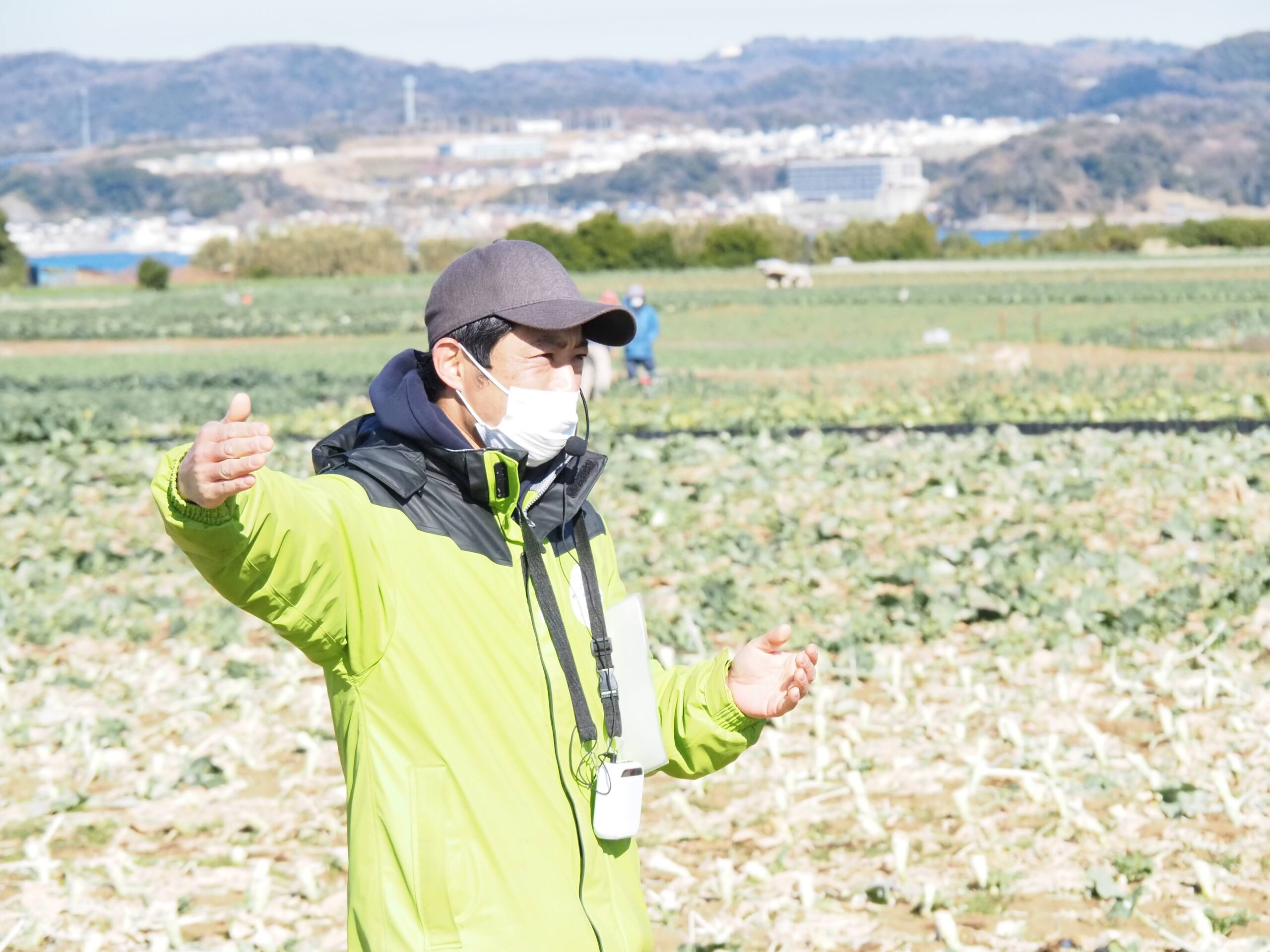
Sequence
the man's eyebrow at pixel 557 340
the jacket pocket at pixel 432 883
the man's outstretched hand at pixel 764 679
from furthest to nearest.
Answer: the man's outstretched hand at pixel 764 679 → the man's eyebrow at pixel 557 340 → the jacket pocket at pixel 432 883

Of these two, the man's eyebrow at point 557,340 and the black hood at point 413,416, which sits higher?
the man's eyebrow at point 557,340

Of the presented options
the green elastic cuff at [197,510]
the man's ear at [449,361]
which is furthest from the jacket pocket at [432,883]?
the man's ear at [449,361]

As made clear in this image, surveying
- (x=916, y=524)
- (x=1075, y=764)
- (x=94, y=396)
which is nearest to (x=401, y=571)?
(x=1075, y=764)

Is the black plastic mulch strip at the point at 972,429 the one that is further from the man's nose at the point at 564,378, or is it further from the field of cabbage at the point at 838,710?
the man's nose at the point at 564,378

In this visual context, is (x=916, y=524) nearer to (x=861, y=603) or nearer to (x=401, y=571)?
(x=861, y=603)

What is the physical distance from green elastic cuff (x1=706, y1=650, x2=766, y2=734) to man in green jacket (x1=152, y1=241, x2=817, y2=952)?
234 millimetres

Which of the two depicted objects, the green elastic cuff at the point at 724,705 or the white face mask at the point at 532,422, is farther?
the green elastic cuff at the point at 724,705

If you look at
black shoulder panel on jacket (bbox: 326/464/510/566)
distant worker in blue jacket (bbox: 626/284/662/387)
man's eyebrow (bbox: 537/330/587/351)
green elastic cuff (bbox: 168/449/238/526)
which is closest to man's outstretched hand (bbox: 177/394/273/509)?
green elastic cuff (bbox: 168/449/238/526)

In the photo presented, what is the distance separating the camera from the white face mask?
9.47 ft

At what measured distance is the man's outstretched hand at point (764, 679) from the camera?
120 inches

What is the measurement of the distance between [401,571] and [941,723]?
4983mm

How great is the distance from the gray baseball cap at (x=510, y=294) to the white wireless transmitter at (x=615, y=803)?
772 mm

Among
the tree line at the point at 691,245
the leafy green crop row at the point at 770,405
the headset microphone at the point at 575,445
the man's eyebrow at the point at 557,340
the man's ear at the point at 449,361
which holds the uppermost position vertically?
the man's eyebrow at the point at 557,340

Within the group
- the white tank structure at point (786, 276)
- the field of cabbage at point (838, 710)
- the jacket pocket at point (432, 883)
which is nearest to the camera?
the jacket pocket at point (432, 883)
